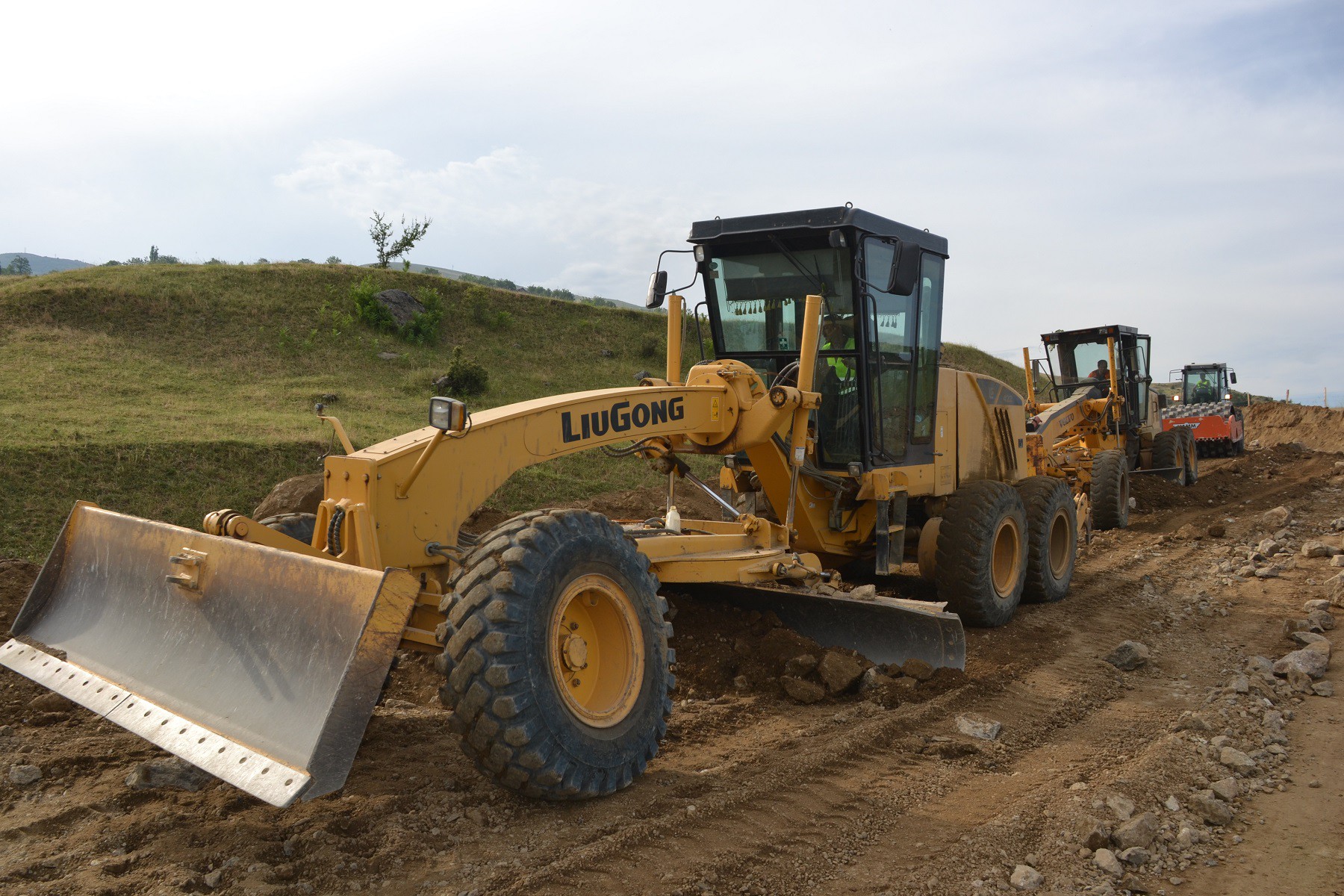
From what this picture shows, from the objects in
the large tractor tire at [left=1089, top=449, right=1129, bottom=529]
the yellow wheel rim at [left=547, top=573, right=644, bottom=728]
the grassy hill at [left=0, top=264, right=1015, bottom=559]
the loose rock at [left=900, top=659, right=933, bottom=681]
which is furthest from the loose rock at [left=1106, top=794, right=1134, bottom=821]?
the large tractor tire at [left=1089, top=449, right=1129, bottom=529]

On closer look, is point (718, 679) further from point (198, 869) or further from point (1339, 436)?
point (1339, 436)

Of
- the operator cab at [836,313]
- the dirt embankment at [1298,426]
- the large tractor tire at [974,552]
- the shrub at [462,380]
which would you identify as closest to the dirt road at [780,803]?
the large tractor tire at [974,552]

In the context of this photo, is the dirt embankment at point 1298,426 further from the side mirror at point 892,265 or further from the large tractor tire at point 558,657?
the large tractor tire at point 558,657

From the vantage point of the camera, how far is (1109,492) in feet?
41.0

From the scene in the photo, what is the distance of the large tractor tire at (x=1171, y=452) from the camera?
51.7 feet

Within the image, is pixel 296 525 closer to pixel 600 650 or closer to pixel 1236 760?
pixel 600 650

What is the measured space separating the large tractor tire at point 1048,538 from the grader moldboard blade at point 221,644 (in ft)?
19.8

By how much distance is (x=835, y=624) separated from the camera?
582 cm

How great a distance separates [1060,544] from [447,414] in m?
6.52

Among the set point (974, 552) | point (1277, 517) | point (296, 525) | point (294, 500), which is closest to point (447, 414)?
point (296, 525)

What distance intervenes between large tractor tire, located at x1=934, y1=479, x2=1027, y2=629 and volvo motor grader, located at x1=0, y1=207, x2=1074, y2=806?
2 centimetres

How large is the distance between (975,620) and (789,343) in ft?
8.21

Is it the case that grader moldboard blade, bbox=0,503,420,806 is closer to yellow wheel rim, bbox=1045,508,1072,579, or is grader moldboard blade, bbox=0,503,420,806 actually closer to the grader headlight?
the grader headlight

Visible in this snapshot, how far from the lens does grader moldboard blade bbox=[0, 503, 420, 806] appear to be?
3215 millimetres
